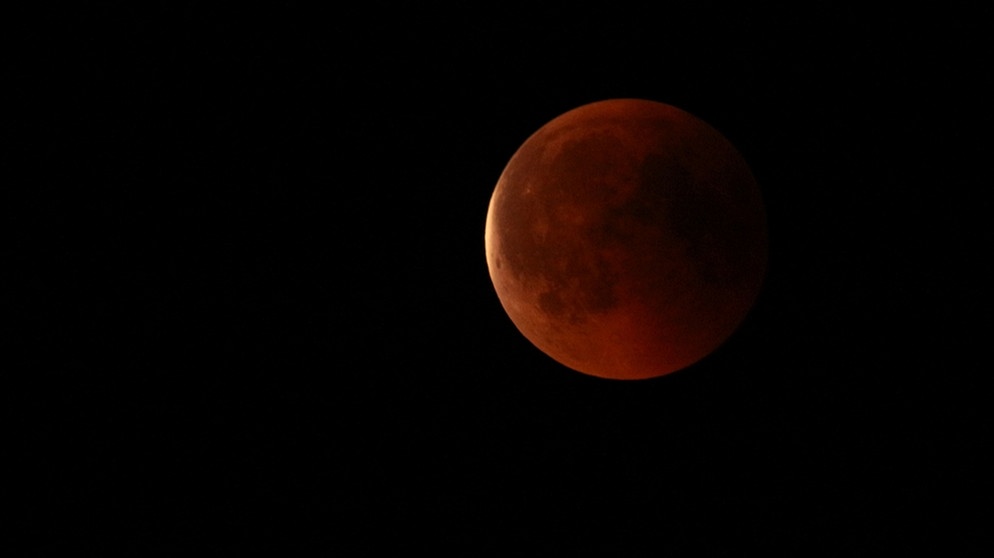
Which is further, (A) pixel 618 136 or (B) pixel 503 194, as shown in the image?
(B) pixel 503 194

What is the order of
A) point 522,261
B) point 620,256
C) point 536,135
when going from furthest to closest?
point 536,135 → point 522,261 → point 620,256

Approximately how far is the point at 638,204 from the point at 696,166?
20.3 inches

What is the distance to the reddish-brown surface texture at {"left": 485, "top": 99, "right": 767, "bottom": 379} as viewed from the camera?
418cm

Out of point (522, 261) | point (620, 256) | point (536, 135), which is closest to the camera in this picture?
point (620, 256)

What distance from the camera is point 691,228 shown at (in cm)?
420

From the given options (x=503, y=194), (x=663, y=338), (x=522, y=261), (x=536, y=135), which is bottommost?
(x=663, y=338)

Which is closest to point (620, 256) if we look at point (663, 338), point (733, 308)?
point (663, 338)

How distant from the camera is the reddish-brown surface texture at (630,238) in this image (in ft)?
13.7

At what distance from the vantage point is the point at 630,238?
415 centimetres

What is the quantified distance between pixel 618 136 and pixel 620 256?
0.79m

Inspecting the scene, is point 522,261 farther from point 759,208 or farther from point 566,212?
point 759,208

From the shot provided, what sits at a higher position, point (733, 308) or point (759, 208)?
point (759, 208)

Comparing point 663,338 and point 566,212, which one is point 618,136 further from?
point 663,338

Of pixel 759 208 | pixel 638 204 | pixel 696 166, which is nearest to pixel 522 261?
pixel 638 204
